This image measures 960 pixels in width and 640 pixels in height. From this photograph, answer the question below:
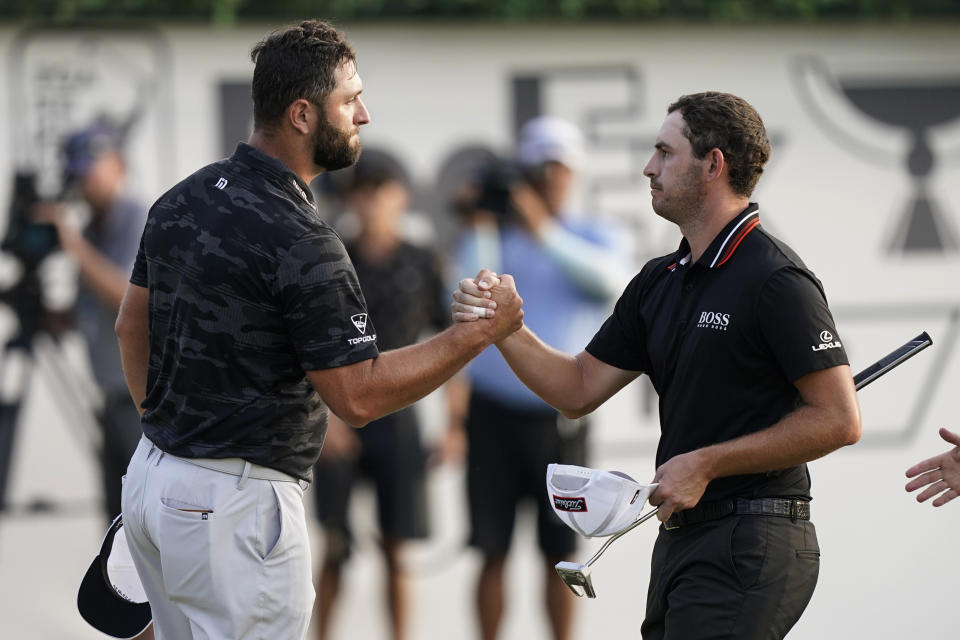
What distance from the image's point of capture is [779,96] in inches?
251

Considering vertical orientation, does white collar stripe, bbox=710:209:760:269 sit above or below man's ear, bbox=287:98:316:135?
below

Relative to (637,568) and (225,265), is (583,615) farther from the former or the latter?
(225,265)

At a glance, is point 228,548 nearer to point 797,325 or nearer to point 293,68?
point 293,68

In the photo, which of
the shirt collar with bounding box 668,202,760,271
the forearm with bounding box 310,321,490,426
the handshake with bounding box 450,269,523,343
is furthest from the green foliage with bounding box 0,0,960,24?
the forearm with bounding box 310,321,490,426

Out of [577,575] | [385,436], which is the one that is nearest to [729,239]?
[577,575]

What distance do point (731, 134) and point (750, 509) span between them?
944 mm

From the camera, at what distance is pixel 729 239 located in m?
3.17

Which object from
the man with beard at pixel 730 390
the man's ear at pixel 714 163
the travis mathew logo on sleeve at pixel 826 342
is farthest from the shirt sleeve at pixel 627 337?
the travis mathew logo on sleeve at pixel 826 342

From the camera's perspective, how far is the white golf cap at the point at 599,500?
304 cm

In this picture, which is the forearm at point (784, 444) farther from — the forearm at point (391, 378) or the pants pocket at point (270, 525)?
the pants pocket at point (270, 525)

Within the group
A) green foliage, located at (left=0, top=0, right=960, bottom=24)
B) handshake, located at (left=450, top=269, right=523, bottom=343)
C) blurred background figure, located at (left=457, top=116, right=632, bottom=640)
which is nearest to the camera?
handshake, located at (left=450, top=269, right=523, bottom=343)

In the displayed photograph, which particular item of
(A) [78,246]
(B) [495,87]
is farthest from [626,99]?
(A) [78,246]

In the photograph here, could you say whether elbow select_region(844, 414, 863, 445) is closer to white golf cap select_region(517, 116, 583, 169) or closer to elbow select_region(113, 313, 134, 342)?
elbow select_region(113, 313, 134, 342)

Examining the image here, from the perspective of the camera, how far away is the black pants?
2.98 m
